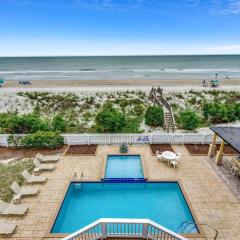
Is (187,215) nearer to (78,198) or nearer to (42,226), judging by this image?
(78,198)

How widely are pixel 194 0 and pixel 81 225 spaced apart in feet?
80.8

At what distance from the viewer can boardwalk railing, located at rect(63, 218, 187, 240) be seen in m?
5.76

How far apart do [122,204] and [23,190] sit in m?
4.10

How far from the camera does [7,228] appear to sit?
6500 millimetres

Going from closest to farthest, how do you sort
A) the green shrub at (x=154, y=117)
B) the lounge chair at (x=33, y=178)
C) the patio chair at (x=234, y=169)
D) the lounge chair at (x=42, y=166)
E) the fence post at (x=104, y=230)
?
the fence post at (x=104, y=230)
the lounge chair at (x=33, y=178)
the patio chair at (x=234, y=169)
the lounge chair at (x=42, y=166)
the green shrub at (x=154, y=117)

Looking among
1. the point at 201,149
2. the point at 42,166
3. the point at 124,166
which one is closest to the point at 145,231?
the point at 124,166

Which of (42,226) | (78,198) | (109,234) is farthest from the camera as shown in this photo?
(78,198)

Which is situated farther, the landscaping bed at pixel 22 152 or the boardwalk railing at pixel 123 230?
the landscaping bed at pixel 22 152

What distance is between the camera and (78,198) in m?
8.66

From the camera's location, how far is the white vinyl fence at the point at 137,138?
1302 cm

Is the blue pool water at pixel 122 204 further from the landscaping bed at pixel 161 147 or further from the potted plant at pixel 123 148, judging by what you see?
the landscaping bed at pixel 161 147

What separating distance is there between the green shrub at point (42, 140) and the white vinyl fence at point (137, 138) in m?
0.63

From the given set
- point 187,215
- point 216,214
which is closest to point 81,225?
point 187,215

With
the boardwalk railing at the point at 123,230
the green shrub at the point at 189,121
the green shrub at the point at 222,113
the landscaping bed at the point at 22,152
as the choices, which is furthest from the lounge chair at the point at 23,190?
the green shrub at the point at 222,113
